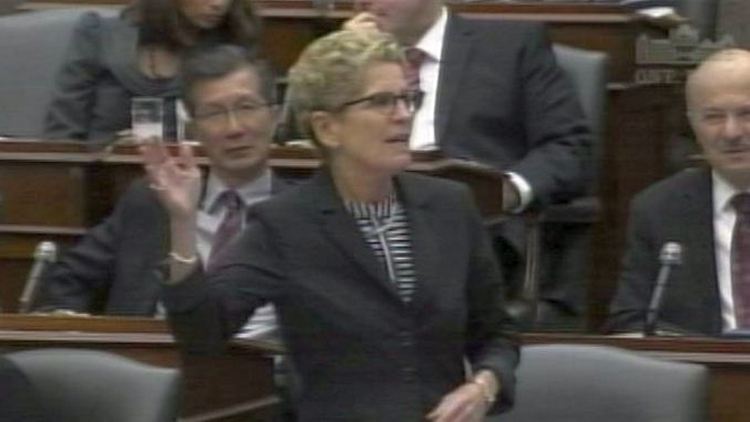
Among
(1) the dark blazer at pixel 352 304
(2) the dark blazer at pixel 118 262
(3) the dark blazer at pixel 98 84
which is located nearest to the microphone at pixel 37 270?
(2) the dark blazer at pixel 118 262

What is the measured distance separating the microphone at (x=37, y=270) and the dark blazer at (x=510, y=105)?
117cm

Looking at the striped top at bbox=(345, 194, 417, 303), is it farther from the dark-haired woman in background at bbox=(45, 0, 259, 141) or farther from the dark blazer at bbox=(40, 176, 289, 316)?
the dark-haired woman in background at bbox=(45, 0, 259, 141)

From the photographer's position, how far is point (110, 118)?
6379 millimetres

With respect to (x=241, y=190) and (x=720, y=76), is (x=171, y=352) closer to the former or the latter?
(x=241, y=190)

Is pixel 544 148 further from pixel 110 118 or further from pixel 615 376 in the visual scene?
pixel 615 376

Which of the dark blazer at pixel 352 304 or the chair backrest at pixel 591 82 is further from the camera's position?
the chair backrest at pixel 591 82

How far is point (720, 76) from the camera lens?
548cm

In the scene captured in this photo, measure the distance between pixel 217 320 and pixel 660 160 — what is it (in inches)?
107

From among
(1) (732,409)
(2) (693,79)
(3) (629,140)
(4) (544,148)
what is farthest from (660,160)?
(1) (732,409)

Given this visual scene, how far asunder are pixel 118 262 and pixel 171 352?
899 millimetres

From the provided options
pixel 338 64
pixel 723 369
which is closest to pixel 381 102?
pixel 338 64

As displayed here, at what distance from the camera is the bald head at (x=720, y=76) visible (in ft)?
18.0

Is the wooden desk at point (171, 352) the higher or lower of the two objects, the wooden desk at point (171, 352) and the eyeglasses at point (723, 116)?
the lower

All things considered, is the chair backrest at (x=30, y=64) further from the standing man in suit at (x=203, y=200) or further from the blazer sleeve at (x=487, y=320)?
the blazer sleeve at (x=487, y=320)
